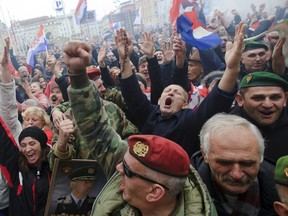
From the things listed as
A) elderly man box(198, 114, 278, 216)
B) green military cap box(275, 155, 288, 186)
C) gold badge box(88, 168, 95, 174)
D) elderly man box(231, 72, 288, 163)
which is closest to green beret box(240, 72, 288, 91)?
elderly man box(231, 72, 288, 163)

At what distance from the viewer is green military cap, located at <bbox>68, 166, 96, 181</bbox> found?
2.20 m

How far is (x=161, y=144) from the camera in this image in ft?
4.85

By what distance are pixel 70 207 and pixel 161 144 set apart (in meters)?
1.06

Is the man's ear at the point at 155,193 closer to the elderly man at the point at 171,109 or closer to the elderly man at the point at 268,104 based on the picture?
the elderly man at the point at 171,109

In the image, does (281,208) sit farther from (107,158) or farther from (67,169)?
(67,169)

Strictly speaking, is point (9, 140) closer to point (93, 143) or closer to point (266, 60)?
point (93, 143)

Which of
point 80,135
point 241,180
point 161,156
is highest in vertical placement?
point 161,156

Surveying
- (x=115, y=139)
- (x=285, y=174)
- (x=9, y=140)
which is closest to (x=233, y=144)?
(x=285, y=174)

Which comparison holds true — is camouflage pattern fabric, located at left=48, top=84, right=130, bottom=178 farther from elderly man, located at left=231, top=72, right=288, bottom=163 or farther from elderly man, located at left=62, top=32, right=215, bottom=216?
elderly man, located at left=231, top=72, right=288, bottom=163

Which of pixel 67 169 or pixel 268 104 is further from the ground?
pixel 268 104

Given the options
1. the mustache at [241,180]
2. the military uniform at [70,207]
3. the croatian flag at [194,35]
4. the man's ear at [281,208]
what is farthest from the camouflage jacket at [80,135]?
the croatian flag at [194,35]

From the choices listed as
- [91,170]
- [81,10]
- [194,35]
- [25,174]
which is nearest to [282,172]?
[91,170]

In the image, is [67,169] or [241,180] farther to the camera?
[67,169]

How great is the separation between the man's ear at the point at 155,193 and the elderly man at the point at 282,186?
1.65ft
